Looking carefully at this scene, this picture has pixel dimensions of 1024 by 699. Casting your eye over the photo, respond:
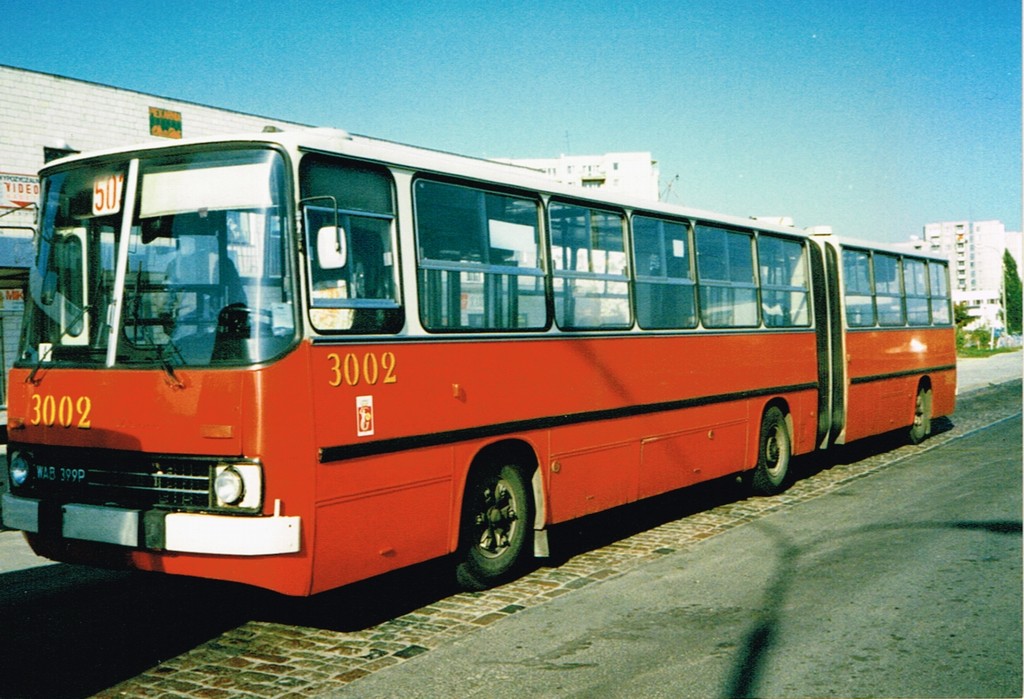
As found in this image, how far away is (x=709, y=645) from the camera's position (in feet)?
19.1

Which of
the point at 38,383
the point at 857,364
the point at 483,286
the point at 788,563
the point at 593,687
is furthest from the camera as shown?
the point at 857,364

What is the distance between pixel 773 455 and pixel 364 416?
22.8 feet

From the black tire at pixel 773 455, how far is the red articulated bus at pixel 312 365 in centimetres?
319

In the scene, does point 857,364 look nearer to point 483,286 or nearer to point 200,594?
point 483,286

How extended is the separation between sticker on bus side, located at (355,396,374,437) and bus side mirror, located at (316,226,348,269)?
0.80 meters

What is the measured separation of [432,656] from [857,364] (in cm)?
960

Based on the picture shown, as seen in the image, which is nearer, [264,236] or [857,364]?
[264,236]

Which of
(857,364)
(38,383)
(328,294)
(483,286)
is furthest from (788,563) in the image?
(857,364)

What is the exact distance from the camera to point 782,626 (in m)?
6.15

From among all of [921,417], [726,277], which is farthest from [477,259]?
[921,417]

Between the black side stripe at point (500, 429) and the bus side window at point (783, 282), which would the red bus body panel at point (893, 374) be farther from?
the black side stripe at point (500, 429)

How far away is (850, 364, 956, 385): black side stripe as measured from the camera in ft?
45.4

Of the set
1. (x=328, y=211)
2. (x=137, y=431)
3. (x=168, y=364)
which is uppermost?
(x=328, y=211)

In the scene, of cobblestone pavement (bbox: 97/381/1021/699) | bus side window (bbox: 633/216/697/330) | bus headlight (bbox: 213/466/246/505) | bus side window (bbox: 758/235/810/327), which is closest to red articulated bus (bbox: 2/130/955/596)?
bus headlight (bbox: 213/466/246/505)
